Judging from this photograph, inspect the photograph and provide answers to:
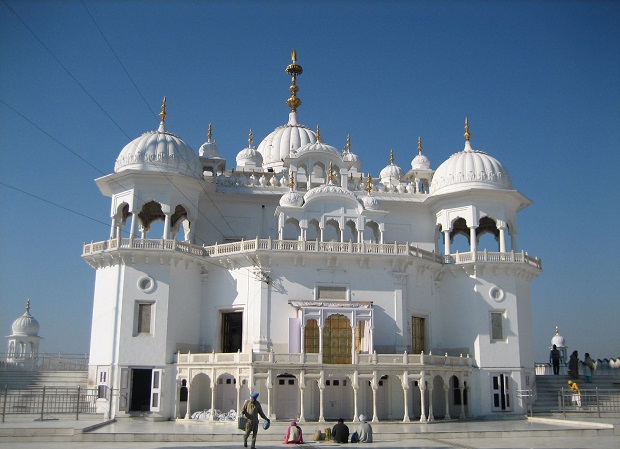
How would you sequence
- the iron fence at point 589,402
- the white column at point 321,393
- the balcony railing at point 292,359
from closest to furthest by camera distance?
the white column at point 321,393 < the balcony railing at point 292,359 < the iron fence at point 589,402

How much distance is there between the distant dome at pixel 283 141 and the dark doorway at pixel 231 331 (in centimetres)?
1399

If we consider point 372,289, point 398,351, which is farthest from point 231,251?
point 398,351

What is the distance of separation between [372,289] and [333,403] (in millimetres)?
5569

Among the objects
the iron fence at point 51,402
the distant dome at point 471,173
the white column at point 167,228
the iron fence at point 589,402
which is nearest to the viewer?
the iron fence at point 51,402

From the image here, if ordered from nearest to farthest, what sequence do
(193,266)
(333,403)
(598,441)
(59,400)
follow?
(598,441)
(59,400)
(333,403)
(193,266)

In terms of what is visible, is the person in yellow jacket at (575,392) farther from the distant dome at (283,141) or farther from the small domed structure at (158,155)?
the distant dome at (283,141)

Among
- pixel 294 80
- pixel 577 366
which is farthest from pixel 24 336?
pixel 577 366

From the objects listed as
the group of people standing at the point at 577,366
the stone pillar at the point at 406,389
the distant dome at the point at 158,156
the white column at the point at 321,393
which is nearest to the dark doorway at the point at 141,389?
the white column at the point at 321,393

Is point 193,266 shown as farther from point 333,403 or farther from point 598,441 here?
point 598,441

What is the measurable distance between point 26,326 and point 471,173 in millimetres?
34356

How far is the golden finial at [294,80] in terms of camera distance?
45875mm

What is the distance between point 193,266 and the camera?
33031 mm

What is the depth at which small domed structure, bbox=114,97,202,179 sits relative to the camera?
108ft

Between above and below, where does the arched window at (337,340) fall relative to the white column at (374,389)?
above
